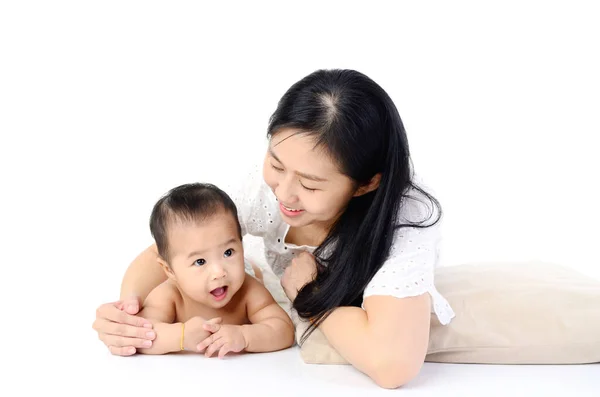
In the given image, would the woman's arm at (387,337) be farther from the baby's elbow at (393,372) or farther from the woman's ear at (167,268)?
the woman's ear at (167,268)

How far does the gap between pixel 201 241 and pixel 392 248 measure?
0.55 metres

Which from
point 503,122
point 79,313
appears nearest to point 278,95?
point 503,122

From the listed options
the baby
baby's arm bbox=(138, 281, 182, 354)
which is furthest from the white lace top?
baby's arm bbox=(138, 281, 182, 354)

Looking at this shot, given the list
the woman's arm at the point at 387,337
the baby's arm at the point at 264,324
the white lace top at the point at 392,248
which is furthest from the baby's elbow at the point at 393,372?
the baby's arm at the point at 264,324

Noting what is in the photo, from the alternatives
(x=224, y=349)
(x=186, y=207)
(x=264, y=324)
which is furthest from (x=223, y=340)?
(x=186, y=207)

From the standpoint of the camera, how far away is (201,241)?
98.2 inches

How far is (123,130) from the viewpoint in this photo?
4.07 metres

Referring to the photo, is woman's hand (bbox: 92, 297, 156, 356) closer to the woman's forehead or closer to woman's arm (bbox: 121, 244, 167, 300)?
woman's arm (bbox: 121, 244, 167, 300)

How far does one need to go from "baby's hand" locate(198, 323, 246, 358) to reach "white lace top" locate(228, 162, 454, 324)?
383mm

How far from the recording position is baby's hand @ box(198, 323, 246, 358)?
8.11ft

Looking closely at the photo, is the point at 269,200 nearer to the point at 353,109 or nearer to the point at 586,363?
the point at 353,109

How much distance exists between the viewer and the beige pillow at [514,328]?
2.54 m

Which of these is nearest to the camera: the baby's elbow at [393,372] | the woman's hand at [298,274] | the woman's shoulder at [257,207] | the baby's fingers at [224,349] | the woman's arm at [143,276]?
the baby's elbow at [393,372]

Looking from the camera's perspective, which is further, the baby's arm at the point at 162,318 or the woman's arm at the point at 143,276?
the woman's arm at the point at 143,276
